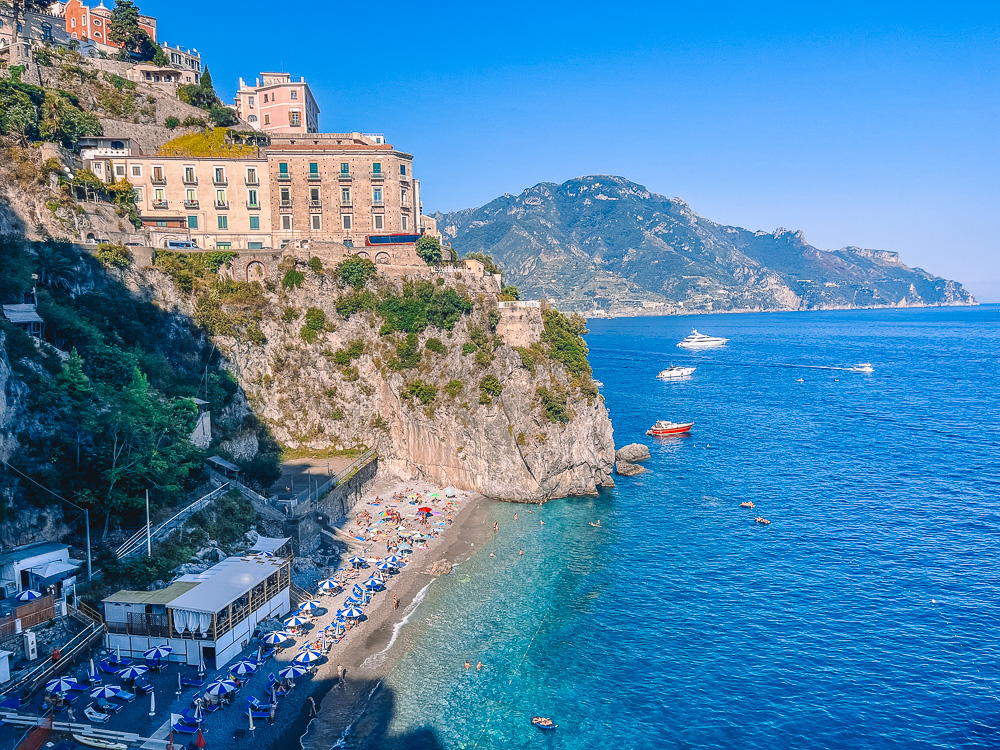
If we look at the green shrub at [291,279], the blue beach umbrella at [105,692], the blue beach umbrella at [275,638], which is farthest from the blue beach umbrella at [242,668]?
the green shrub at [291,279]

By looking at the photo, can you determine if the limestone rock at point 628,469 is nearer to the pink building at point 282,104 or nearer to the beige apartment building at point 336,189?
the beige apartment building at point 336,189

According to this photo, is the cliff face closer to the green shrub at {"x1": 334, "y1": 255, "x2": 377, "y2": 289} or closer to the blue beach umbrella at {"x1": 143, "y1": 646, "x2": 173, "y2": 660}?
the green shrub at {"x1": 334, "y1": 255, "x2": 377, "y2": 289}

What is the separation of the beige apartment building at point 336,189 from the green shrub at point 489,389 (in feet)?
64.5

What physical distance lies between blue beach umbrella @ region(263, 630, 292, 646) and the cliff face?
29196mm

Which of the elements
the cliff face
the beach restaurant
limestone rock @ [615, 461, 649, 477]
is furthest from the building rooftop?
limestone rock @ [615, 461, 649, 477]

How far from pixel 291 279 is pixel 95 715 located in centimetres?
4568

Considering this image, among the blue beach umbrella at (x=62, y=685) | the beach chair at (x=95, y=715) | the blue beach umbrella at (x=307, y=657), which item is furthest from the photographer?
the blue beach umbrella at (x=307, y=657)

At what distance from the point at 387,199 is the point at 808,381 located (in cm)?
10136

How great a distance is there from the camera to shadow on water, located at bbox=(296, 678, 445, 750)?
1261 inches

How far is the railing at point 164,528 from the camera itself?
39.6 meters

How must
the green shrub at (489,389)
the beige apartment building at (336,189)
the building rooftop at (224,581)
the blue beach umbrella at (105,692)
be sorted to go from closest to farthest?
the blue beach umbrella at (105,692), the building rooftop at (224,581), the green shrub at (489,389), the beige apartment building at (336,189)

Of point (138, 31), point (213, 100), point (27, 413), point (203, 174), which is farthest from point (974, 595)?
point (138, 31)

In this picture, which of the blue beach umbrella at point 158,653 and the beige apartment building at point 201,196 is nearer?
the blue beach umbrella at point 158,653

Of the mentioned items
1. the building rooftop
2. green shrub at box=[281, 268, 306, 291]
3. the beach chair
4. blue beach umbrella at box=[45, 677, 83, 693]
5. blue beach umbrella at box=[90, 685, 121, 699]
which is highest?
green shrub at box=[281, 268, 306, 291]
